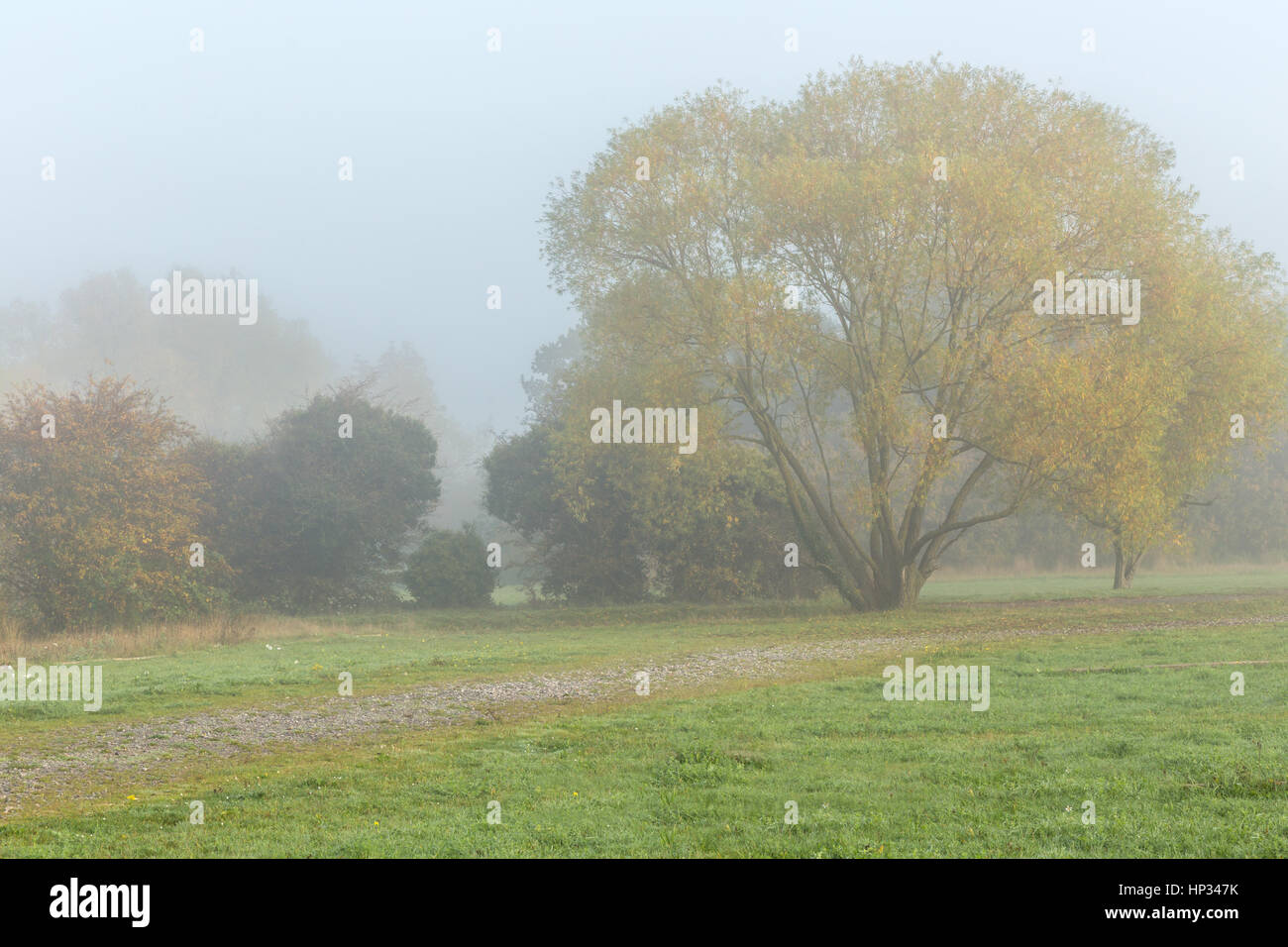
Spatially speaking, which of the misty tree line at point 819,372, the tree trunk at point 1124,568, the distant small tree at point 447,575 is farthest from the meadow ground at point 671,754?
the tree trunk at point 1124,568

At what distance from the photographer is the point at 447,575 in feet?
125

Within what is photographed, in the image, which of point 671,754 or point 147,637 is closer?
point 671,754

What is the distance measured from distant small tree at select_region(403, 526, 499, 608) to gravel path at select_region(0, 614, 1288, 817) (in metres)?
17.9

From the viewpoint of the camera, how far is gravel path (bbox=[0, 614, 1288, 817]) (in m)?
10.9

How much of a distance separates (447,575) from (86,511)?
12.8 metres

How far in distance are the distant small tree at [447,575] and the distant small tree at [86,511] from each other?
968cm

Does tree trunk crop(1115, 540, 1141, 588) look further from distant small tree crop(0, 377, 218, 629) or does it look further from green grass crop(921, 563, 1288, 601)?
distant small tree crop(0, 377, 218, 629)

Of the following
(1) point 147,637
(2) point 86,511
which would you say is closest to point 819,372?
(1) point 147,637

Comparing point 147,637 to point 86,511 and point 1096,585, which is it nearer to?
point 86,511

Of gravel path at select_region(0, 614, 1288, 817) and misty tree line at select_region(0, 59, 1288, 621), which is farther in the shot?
misty tree line at select_region(0, 59, 1288, 621)

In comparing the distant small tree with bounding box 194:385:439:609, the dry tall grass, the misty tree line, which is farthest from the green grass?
the dry tall grass

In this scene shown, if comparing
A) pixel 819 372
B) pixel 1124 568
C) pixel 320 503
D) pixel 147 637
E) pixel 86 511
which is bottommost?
pixel 147 637

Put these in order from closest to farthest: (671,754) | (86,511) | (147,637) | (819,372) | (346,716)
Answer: (671,754) → (346,716) → (147,637) → (86,511) → (819,372)
